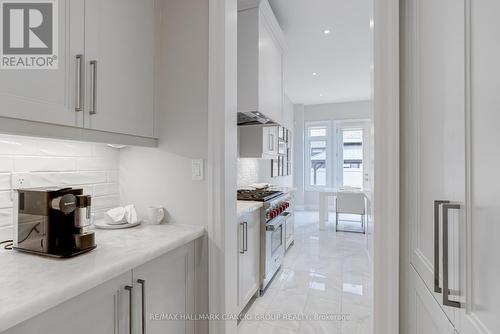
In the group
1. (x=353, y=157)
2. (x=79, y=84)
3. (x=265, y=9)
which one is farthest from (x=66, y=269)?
(x=353, y=157)

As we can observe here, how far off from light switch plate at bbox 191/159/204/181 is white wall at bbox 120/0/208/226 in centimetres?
2

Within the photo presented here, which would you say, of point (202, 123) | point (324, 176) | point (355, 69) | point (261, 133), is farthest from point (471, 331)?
point (324, 176)

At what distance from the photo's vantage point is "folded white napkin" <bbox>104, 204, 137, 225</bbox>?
1.42 meters

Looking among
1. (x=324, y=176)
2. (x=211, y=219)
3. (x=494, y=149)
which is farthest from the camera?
(x=324, y=176)

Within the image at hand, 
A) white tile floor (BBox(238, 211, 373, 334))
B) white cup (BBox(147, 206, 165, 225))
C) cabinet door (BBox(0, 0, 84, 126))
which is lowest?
white tile floor (BBox(238, 211, 373, 334))

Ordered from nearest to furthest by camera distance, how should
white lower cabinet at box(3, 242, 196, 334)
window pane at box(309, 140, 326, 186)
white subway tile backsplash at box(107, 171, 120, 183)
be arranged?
white lower cabinet at box(3, 242, 196, 334) < white subway tile backsplash at box(107, 171, 120, 183) < window pane at box(309, 140, 326, 186)

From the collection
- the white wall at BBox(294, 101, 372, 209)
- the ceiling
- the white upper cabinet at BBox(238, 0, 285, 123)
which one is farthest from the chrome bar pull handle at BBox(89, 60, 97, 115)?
the white wall at BBox(294, 101, 372, 209)

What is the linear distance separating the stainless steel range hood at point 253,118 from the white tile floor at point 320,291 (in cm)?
169

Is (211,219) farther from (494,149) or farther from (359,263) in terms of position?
(359,263)

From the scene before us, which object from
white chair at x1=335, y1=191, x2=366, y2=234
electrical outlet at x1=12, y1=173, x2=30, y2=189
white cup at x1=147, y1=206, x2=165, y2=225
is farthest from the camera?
white chair at x1=335, y1=191, x2=366, y2=234

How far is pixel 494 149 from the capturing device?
554 millimetres

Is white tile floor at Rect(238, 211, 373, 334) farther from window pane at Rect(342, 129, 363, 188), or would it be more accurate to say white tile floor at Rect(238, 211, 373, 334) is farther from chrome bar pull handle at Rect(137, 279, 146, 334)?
window pane at Rect(342, 129, 363, 188)

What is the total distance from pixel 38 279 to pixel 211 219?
789 millimetres

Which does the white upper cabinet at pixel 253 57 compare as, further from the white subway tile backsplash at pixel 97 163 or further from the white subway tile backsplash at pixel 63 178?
the white subway tile backsplash at pixel 63 178
